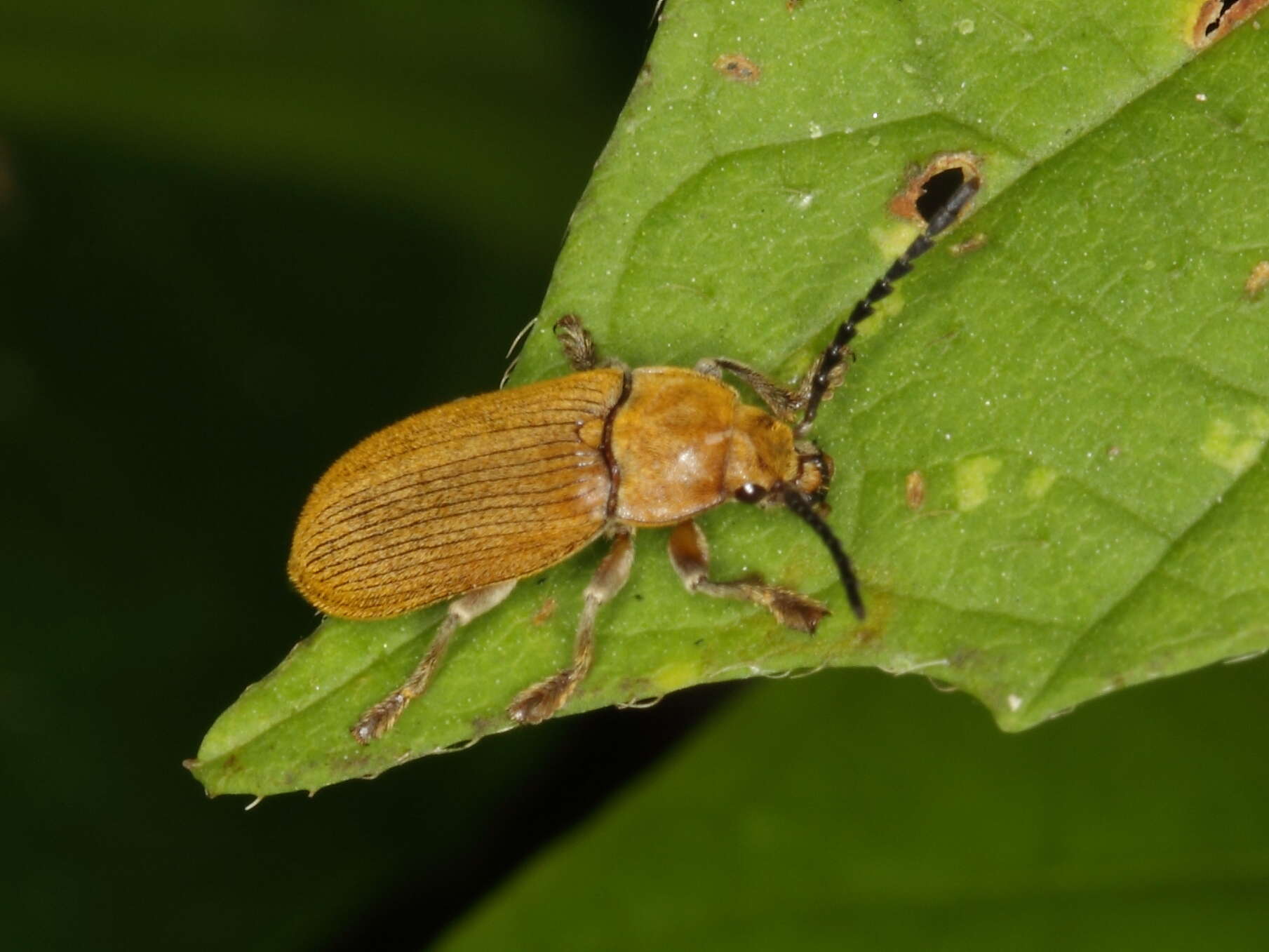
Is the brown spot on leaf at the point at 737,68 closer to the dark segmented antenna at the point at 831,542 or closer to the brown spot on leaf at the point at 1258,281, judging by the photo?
the dark segmented antenna at the point at 831,542

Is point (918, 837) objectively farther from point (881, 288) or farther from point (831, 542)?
point (881, 288)

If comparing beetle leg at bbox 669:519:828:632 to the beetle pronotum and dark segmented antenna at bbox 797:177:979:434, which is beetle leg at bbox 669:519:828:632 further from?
dark segmented antenna at bbox 797:177:979:434

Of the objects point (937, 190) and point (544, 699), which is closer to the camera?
point (544, 699)

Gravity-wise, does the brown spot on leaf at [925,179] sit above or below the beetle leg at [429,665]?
above

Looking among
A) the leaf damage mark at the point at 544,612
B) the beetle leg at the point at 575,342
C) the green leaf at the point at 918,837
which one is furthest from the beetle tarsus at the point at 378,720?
the green leaf at the point at 918,837

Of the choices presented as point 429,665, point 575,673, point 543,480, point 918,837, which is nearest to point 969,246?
point 543,480

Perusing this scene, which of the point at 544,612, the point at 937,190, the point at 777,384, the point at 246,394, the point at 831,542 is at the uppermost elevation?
the point at 937,190
